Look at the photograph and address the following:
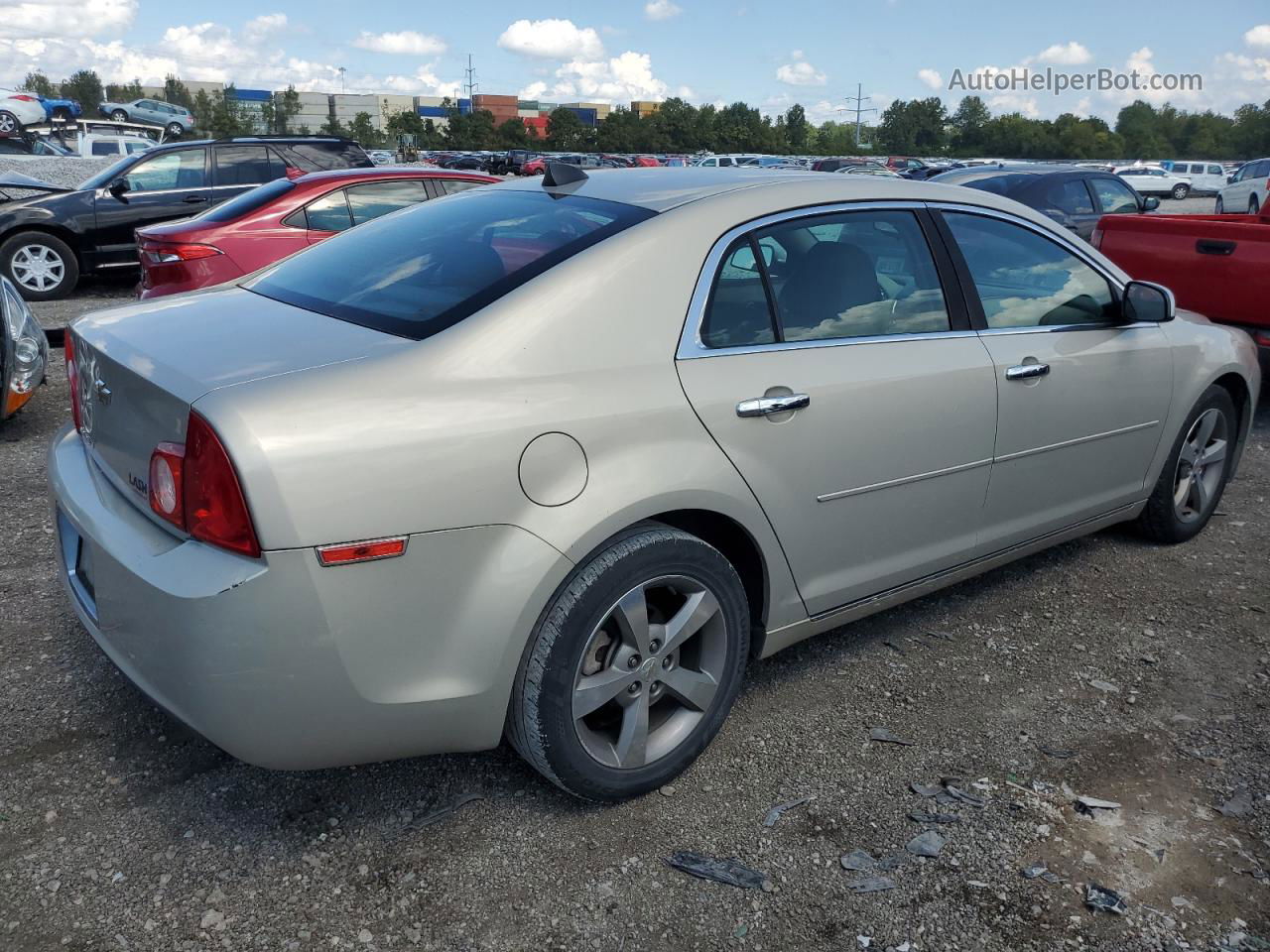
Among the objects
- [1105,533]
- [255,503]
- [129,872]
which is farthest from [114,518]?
[1105,533]

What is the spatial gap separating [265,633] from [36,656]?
177 cm

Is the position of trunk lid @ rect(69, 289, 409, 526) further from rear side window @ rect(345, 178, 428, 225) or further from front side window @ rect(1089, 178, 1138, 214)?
front side window @ rect(1089, 178, 1138, 214)

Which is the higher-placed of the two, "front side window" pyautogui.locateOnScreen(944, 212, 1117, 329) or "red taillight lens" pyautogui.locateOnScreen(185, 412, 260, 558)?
"front side window" pyautogui.locateOnScreen(944, 212, 1117, 329)

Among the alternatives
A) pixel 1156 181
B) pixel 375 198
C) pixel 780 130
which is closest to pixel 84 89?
pixel 780 130

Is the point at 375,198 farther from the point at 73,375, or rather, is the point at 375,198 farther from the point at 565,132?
the point at 565,132

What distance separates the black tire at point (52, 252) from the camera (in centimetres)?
1068

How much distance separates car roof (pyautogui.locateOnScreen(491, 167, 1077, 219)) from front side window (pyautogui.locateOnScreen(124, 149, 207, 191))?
9.06 meters

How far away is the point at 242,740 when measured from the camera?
2221mm

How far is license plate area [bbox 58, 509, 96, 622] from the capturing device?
2.58 meters

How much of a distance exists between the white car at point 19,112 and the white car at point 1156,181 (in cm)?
4527

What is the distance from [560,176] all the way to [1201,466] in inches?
124

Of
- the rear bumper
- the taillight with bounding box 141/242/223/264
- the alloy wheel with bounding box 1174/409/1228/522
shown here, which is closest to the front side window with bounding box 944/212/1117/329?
the alloy wheel with bounding box 1174/409/1228/522

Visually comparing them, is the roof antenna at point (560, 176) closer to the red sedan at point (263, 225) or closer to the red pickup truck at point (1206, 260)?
the red sedan at point (263, 225)

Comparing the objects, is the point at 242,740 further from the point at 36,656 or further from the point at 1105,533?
the point at 1105,533
